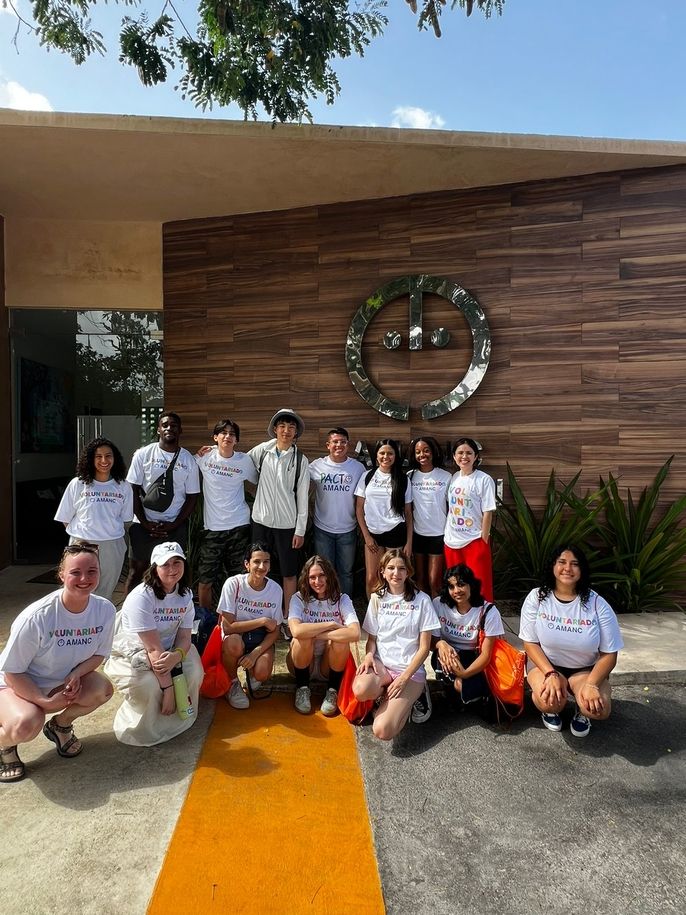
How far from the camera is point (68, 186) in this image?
549 cm

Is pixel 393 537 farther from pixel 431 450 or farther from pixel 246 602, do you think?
pixel 246 602

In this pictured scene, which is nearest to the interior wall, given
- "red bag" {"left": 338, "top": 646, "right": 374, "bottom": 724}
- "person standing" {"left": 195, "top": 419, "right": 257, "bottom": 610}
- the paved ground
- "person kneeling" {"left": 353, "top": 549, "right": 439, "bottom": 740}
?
"person standing" {"left": 195, "top": 419, "right": 257, "bottom": 610}

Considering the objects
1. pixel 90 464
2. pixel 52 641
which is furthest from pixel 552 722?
pixel 90 464

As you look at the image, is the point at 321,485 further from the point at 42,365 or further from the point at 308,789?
the point at 42,365

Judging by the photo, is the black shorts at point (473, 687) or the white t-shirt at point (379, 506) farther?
the white t-shirt at point (379, 506)

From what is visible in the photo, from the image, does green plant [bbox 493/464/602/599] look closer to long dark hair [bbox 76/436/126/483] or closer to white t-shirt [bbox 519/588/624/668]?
white t-shirt [bbox 519/588/624/668]

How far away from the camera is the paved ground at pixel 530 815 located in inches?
74.0

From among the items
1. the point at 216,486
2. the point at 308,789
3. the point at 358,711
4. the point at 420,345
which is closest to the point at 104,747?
the point at 308,789

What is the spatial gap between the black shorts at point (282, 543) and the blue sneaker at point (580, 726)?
209cm

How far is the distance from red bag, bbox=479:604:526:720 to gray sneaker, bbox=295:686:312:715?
1043 mm

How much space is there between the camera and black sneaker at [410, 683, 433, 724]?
3008 millimetres

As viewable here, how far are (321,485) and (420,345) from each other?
7.09ft

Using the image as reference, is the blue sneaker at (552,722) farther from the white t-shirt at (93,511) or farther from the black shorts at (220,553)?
the white t-shirt at (93,511)

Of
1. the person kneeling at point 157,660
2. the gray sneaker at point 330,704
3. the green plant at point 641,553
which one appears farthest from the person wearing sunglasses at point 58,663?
the green plant at point 641,553
